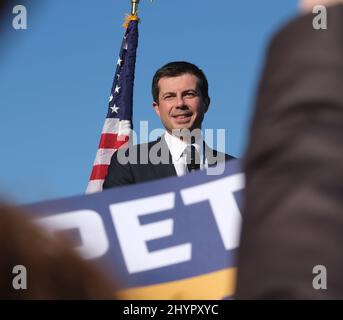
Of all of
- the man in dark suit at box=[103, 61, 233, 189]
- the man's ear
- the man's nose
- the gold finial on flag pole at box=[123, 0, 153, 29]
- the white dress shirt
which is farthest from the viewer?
the gold finial on flag pole at box=[123, 0, 153, 29]

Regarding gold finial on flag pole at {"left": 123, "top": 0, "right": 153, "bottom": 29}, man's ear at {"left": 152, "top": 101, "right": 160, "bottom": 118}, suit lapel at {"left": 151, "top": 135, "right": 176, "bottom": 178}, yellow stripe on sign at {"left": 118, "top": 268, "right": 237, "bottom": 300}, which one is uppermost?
gold finial on flag pole at {"left": 123, "top": 0, "right": 153, "bottom": 29}

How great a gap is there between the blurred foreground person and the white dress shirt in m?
3.21

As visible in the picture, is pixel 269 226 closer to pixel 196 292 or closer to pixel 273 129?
pixel 273 129

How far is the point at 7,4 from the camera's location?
528mm

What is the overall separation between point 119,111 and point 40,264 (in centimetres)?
903

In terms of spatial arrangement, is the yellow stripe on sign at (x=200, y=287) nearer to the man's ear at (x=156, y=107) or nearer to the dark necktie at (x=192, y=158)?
the dark necktie at (x=192, y=158)

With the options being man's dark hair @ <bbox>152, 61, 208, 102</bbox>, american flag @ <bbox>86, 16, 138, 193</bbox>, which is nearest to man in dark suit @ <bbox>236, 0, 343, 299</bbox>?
man's dark hair @ <bbox>152, 61, 208, 102</bbox>

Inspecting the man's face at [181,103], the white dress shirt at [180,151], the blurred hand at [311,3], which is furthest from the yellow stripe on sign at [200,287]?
the man's face at [181,103]

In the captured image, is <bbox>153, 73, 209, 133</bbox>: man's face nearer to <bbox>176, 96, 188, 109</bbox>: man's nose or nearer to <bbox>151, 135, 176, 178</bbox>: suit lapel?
<bbox>176, 96, 188, 109</bbox>: man's nose

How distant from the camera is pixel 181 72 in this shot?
14.1 ft

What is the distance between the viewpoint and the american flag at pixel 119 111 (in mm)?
8273

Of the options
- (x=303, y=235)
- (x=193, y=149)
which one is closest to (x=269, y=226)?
(x=303, y=235)

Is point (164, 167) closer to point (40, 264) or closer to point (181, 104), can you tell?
point (181, 104)

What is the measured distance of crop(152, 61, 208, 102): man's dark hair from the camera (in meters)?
4.27
